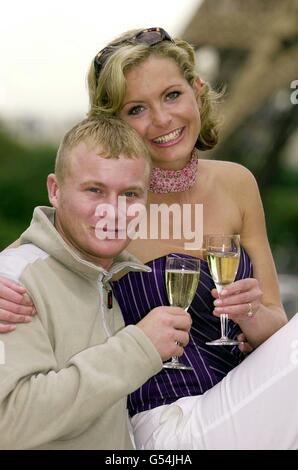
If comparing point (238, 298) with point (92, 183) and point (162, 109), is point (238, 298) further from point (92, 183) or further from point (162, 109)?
point (162, 109)

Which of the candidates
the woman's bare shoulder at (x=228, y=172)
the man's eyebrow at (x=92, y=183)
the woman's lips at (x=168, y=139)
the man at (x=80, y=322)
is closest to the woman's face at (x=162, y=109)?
the woman's lips at (x=168, y=139)

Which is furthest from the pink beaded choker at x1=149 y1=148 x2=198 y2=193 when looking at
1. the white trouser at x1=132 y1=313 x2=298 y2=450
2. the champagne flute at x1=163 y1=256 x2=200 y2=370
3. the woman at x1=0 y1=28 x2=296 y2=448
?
the white trouser at x1=132 y1=313 x2=298 y2=450

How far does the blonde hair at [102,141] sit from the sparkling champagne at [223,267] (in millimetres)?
257

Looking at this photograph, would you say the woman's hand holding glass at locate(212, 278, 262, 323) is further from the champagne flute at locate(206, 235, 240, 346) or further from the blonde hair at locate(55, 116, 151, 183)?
the blonde hair at locate(55, 116, 151, 183)

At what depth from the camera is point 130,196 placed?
144 cm

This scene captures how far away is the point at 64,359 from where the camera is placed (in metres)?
Answer: 1.32

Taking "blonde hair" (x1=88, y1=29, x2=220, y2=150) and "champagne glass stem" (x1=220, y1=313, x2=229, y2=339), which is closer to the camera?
"champagne glass stem" (x1=220, y1=313, x2=229, y2=339)

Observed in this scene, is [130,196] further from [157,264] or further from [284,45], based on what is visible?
[284,45]

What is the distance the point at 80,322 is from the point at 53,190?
287 mm

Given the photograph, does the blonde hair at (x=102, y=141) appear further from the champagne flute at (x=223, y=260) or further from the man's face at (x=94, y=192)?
the champagne flute at (x=223, y=260)

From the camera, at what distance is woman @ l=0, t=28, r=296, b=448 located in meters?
1.48

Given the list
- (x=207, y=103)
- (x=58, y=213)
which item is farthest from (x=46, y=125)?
(x=58, y=213)

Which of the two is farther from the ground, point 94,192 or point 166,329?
point 94,192

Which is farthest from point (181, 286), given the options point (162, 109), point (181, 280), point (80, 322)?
point (162, 109)
